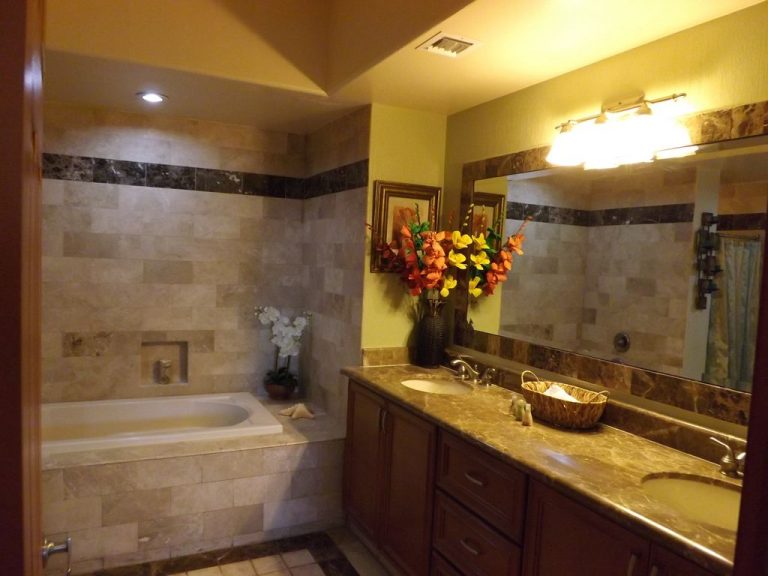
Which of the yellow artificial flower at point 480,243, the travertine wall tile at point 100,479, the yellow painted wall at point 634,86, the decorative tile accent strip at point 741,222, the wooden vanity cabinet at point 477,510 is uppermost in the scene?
the yellow painted wall at point 634,86

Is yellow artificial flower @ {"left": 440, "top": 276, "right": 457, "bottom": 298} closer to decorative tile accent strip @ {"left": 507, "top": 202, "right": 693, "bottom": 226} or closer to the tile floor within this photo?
decorative tile accent strip @ {"left": 507, "top": 202, "right": 693, "bottom": 226}

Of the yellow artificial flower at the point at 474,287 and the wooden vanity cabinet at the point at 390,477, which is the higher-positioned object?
the yellow artificial flower at the point at 474,287

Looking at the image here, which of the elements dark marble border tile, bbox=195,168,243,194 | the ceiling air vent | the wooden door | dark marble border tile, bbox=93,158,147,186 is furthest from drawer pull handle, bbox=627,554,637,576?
dark marble border tile, bbox=93,158,147,186

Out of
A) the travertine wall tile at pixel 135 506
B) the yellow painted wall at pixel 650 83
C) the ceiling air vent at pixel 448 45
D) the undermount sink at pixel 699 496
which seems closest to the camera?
the undermount sink at pixel 699 496

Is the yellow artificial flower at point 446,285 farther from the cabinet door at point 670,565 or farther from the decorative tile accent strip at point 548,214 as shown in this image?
the cabinet door at point 670,565

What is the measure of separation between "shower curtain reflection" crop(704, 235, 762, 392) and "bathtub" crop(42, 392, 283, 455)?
2200mm

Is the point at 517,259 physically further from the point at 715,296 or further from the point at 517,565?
the point at 517,565

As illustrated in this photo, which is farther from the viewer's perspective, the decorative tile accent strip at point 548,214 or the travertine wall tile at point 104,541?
the travertine wall tile at point 104,541

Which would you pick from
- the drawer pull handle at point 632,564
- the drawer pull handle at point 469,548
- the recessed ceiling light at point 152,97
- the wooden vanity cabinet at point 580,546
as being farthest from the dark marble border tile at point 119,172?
the drawer pull handle at point 632,564

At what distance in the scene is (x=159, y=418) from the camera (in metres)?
3.49

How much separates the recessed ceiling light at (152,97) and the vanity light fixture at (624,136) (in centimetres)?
210

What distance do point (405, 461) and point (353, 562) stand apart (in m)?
0.78

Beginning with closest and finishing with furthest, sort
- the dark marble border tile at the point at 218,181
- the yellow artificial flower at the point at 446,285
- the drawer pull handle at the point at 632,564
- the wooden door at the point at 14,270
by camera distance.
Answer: the wooden door at the point at 14,270
the drawer pull handle at the point at 632,564
the yellow artificial flower at the point at 446,285
the dark marble border tile at the point at 218,181

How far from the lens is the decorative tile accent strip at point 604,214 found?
187cm
